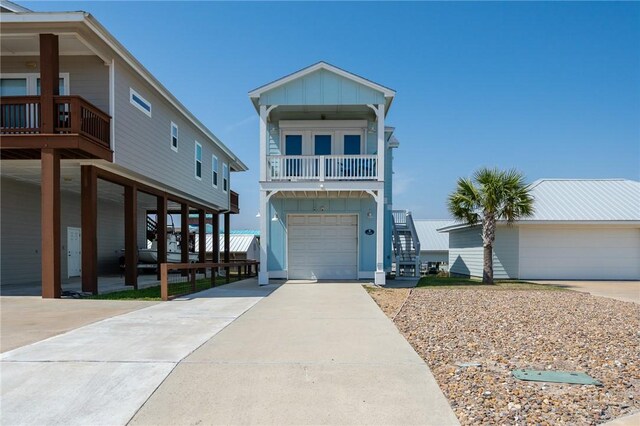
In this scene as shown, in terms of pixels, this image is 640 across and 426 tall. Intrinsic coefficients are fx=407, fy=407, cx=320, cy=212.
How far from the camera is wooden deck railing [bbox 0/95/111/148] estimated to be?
9992mm

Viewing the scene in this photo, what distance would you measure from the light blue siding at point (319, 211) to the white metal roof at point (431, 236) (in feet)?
62.1

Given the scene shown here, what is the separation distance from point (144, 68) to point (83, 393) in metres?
11.7

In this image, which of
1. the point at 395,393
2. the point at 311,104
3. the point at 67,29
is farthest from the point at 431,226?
the point at 395,393

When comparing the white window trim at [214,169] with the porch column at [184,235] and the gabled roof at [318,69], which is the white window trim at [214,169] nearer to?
the porch column at [184,235]

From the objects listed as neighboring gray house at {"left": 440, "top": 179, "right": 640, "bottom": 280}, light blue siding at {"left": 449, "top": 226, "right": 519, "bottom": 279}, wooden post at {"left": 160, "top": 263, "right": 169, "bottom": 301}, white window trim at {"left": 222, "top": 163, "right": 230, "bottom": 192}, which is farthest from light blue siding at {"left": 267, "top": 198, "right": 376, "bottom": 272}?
white window trim at {"left": 222, "top": 163, "right": 230, "bottom": 192}

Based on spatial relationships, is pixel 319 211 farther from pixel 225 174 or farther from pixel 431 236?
pixel 431 236

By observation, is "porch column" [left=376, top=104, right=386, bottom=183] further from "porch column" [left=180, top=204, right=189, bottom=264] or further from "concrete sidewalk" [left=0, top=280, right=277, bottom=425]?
"porch column" [left=180, top=204, right=189, bottom=264]

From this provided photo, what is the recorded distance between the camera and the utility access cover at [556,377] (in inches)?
169

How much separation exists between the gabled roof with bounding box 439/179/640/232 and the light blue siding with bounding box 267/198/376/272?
6.97 meters

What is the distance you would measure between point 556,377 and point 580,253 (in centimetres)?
1668

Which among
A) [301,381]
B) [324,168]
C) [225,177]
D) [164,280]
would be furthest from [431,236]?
[301,381]

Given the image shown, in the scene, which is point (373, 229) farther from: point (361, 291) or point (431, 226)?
point (431, 226)

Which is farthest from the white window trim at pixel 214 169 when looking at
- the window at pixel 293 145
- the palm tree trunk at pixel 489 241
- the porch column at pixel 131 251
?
the palm tree trunk at pixel 489 241

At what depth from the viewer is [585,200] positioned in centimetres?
1944
